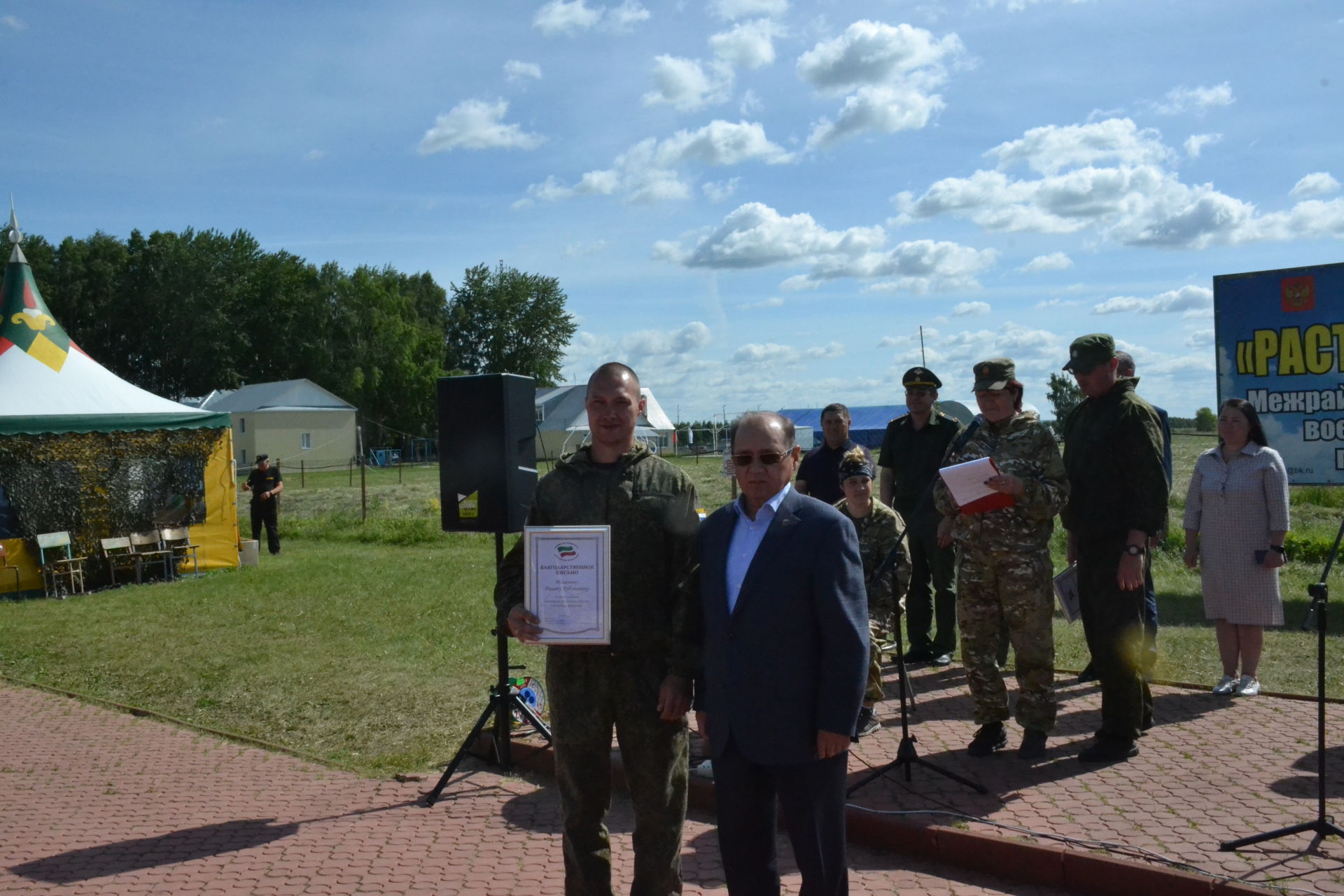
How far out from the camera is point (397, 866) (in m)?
5.10

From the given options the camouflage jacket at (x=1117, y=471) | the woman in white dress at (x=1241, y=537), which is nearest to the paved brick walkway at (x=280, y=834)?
the camouflage jacket at (x=1117, y=471)

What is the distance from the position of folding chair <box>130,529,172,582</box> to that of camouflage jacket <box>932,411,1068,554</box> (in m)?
15.0

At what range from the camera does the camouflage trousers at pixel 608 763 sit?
3746 mm

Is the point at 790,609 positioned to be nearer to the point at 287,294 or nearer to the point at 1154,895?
the point at 1154,895

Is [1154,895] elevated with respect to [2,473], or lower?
lower

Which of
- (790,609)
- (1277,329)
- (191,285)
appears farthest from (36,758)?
(191,285)

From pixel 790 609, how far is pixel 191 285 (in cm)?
7782

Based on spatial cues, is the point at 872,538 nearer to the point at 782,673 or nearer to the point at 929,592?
the point at 929,592

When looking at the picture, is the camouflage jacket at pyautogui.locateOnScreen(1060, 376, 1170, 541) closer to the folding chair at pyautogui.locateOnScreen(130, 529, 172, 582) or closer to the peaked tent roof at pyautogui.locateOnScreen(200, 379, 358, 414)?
the folding chair at pyautogui.locateOnScreen(130, 529, 172, 582)

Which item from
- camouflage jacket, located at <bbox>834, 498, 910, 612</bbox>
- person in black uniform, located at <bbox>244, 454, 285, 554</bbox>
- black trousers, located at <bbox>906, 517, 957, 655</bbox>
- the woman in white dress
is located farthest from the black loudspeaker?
person in black uniform, located at <bbox>244, 454, 285, 554</bbox>

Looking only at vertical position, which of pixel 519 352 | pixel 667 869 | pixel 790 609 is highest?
pixel 519 352

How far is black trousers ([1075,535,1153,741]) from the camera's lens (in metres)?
5.68

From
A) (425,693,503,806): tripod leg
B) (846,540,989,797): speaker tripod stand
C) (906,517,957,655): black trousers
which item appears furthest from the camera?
(906,517,957,655): black trousers

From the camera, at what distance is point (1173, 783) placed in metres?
5.49
